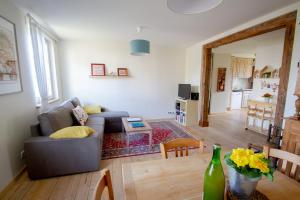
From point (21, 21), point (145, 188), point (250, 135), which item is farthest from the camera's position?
point (250, 135)

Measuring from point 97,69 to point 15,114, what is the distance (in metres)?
2.44

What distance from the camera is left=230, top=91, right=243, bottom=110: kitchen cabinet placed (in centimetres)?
644

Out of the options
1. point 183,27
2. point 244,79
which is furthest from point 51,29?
point 244,79

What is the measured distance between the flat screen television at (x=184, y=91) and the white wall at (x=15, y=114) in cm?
356

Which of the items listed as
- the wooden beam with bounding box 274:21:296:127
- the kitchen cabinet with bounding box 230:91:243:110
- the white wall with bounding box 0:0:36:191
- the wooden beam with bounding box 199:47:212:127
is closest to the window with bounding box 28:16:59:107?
the white wall with bounding box 0:0:36:191

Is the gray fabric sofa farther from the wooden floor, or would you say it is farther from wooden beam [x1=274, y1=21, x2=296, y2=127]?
wooden beam [x1=274, y1=21, x2=296, y2=127]

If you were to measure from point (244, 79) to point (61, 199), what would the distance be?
24.4 ft

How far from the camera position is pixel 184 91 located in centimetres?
455

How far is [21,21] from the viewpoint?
2301 mm

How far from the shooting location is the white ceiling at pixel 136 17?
2.11 m

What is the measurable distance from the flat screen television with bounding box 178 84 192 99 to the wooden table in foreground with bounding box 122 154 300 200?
3.42 meters

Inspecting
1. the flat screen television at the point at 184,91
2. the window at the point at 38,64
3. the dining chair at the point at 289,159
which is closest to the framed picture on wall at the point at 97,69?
the window at the point at 38,64

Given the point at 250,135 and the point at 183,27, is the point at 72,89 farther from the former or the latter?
the point at 250,135

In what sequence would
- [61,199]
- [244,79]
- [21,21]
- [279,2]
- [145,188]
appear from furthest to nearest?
[244,79]
[21,21]
[279,2]
[61,199]
[145,188]
